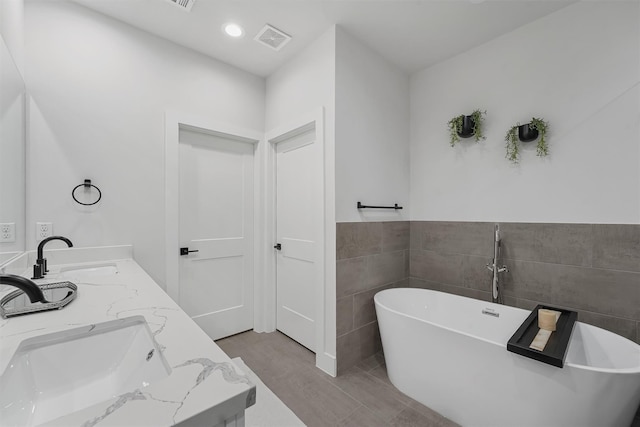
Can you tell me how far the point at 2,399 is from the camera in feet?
1.96

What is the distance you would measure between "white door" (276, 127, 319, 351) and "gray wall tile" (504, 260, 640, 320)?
65.2 inches

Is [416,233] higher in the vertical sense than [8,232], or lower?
lower

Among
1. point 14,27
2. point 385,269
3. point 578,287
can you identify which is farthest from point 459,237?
point 14,27

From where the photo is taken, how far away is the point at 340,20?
207 centimetres

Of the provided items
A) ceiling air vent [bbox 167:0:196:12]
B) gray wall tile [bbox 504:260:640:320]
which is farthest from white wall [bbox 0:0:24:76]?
gray wall tile [bbox 504:260:640:320]

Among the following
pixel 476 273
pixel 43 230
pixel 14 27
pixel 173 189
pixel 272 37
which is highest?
pixel 272 37

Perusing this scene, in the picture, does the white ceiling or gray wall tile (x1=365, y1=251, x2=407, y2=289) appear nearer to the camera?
the white ceiling

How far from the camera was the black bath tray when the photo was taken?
1244mm

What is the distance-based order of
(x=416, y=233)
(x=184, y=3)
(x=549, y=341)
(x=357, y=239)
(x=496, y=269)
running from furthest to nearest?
(x=416, y=233)
(x=357, y=239)
(x=496, y=269)
(x=184, y=3)
(x=549, y=341)

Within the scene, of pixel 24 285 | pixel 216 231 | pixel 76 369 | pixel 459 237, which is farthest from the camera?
pixel 216 231

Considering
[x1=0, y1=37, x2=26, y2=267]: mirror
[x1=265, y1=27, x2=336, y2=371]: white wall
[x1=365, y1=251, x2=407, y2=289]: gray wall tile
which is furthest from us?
[x1=365, y1=251, x2=407, y2=289]: gray wall tile

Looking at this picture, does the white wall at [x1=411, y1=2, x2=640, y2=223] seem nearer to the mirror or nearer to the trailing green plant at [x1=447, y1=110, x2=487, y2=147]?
the trailing green plant at [x1=447, y1=110, x2=487, y2=147]

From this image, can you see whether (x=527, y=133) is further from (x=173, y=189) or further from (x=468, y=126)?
(x=173, y=189)

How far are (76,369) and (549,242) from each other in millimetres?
2747
